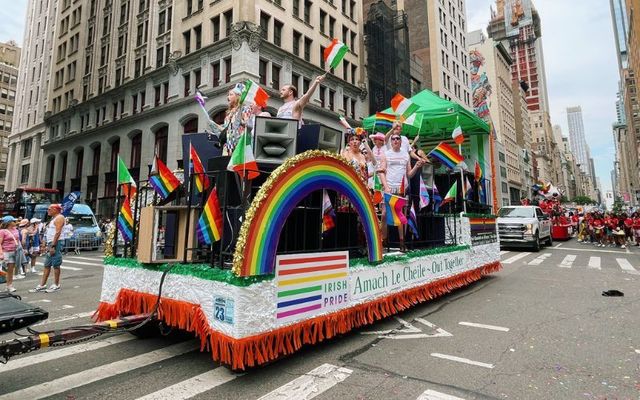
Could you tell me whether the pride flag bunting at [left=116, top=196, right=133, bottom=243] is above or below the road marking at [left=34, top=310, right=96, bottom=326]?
above

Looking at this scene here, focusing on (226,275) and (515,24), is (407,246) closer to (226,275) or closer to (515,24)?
(226,275)

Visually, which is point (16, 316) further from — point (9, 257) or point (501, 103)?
point (501, 103)

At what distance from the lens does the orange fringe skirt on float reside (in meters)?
3.27

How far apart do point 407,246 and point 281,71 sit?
23.1m

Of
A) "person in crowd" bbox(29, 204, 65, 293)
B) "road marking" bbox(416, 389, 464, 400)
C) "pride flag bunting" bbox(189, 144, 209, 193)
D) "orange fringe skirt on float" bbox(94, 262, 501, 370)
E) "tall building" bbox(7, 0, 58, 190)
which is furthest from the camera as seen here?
"tall building" bbox(7, 0, 58, 190)

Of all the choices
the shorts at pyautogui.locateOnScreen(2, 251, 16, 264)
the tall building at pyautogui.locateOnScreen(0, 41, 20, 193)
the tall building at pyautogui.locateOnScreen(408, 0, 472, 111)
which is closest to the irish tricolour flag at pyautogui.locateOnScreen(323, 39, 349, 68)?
the shorts at pyautogui.locateOnScreen(2, 251, 16, 264)

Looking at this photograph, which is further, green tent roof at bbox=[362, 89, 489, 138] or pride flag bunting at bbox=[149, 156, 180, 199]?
green tent roof at bbox=[362, 89, 489, 138]

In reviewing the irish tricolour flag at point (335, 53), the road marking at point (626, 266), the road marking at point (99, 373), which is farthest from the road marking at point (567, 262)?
the road marking at point (99, 373)

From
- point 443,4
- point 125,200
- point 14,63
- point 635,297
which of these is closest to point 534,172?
point 443,4

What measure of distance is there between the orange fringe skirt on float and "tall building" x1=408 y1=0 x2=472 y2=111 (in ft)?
147

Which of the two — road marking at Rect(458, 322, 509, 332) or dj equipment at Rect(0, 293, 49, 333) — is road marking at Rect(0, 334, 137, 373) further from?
road marking at Rect(458, 322, 509, 332)

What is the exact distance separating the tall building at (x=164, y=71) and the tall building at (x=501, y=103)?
47008 mm

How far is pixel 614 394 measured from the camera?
3.04m

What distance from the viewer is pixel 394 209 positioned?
5.64m
